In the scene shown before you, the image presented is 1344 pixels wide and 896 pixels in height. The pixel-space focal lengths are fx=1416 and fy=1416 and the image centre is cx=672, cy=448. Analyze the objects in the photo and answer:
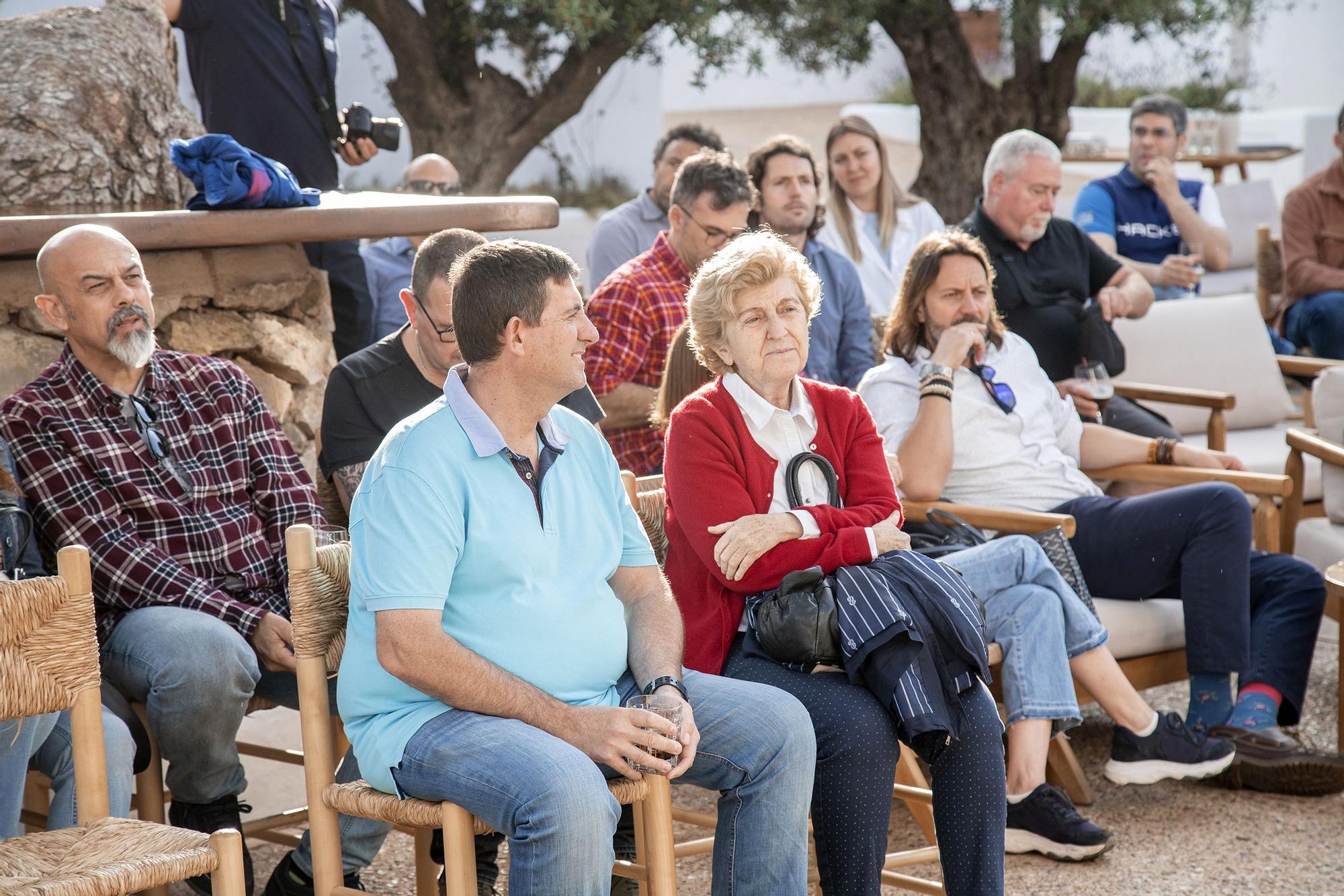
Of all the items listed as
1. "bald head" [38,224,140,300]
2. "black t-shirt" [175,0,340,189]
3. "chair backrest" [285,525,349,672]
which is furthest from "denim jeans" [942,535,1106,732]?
"black t-shirt" [175,0,340,189]

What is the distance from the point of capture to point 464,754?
218cm

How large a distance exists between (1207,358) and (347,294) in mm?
3160

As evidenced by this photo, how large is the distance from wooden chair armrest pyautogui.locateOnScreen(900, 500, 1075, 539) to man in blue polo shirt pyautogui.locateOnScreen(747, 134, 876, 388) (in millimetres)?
768

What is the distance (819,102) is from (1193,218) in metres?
15.1

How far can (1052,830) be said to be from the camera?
3225 millimetres

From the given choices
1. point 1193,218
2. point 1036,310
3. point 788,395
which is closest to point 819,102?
point 1193,218

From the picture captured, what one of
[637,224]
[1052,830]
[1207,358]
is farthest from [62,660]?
[1207,358]

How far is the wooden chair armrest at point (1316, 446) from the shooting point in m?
4.13

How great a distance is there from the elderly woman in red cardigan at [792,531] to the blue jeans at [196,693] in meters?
0.78

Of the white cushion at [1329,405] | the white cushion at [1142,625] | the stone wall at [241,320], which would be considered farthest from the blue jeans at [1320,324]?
the stone wall at [241,320]

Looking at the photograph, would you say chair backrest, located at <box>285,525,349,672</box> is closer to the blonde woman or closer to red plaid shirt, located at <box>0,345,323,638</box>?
red plaid shirt, located at <box>0,345,323,638</box>

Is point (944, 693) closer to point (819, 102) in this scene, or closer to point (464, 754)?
point (464, 754)

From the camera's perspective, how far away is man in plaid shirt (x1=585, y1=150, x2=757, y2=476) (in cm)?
395

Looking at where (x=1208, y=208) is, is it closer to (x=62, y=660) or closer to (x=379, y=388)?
(x=379, y=388)
